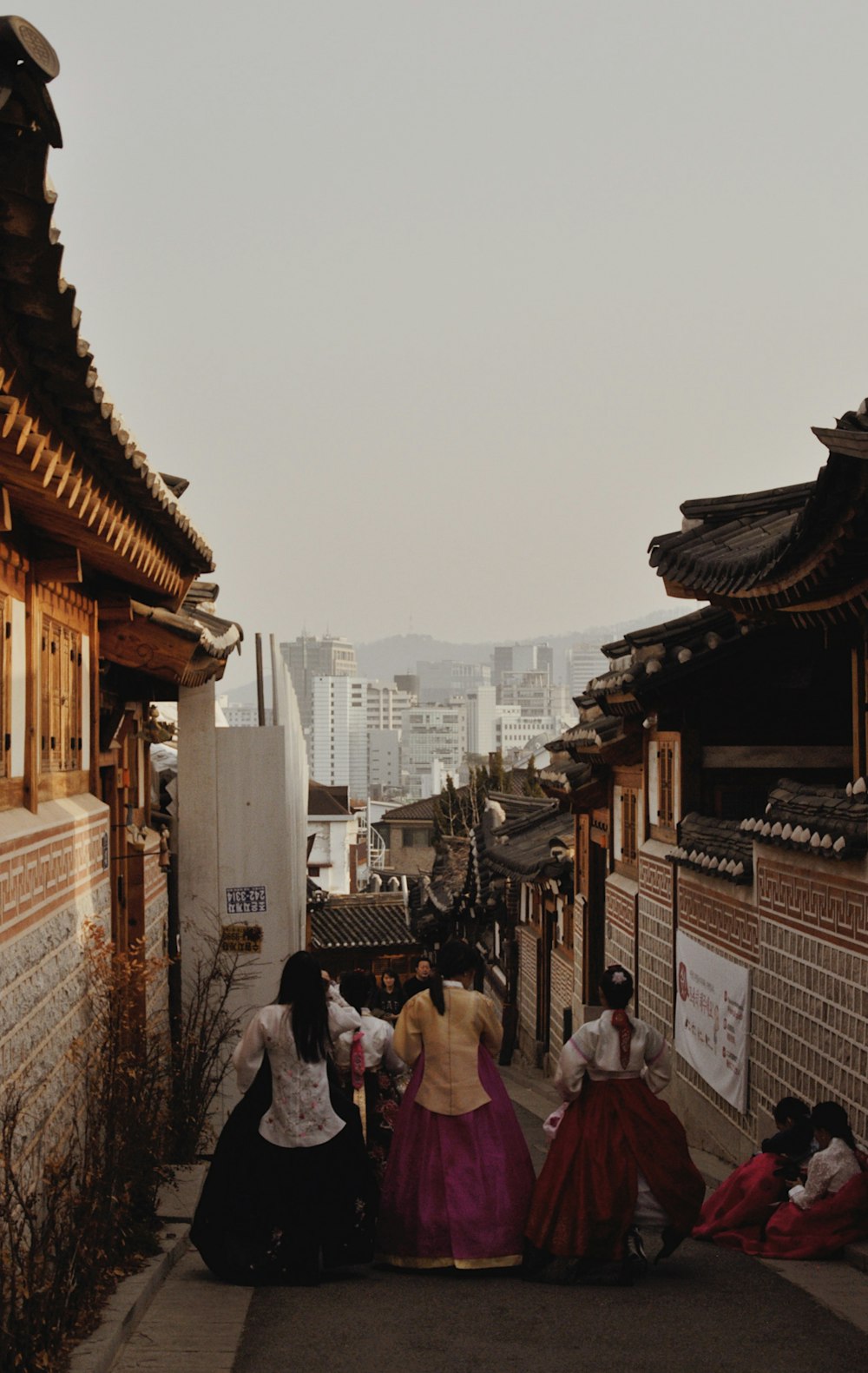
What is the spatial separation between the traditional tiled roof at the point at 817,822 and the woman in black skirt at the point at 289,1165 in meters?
3.03

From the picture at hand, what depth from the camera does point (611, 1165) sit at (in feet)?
26.8

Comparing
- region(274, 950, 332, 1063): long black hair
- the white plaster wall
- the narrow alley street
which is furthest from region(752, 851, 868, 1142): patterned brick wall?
the white plaster wall

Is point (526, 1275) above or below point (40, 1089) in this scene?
below

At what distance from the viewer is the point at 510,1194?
8.28m

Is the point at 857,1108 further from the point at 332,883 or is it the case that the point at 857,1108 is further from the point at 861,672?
the point at 332,883

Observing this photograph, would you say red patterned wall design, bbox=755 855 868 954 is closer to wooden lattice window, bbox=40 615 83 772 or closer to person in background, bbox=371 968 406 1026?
wooden lattice window, bbox=40 615 83 772

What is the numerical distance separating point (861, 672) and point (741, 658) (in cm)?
437

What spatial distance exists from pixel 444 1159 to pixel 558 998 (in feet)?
57.4

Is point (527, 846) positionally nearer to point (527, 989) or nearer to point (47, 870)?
point (527, 989)

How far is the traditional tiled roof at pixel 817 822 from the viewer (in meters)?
8.79

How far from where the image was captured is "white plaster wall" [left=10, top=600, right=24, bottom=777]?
7891 millimetres

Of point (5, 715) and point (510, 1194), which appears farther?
point (510, 1194)

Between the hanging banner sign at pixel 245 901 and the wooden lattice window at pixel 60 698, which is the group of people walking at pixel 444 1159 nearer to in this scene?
the wooden lattice window at pixel 60 698

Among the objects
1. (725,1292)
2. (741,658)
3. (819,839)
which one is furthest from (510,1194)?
(741,658)
